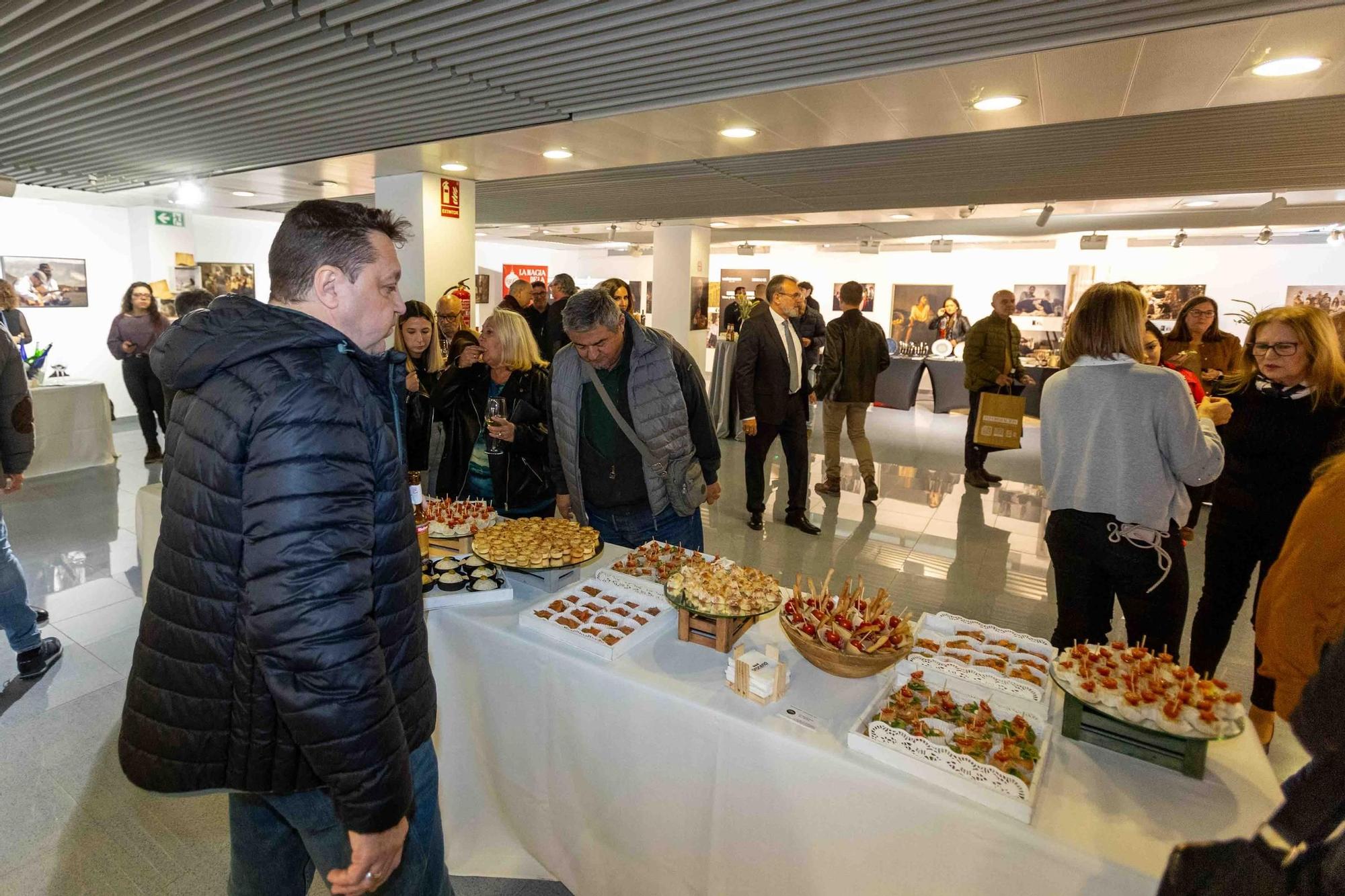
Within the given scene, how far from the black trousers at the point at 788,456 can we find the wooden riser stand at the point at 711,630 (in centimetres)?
349

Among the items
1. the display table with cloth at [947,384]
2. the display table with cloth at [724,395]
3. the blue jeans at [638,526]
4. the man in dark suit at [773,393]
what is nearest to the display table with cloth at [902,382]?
the display table with cloth at [947,384]

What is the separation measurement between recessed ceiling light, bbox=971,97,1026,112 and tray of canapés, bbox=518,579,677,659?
2946 mm

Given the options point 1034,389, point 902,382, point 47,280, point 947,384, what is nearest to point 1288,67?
point 1034,389

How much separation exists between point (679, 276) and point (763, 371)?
5.93 m

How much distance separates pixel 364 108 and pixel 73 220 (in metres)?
8.48

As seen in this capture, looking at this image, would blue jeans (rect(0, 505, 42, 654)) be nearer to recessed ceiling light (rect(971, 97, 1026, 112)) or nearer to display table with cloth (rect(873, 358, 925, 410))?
recessed ceiling light (rect(971, 97, 1026, 112))

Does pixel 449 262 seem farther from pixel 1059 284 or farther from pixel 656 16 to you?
pixel 1059 284

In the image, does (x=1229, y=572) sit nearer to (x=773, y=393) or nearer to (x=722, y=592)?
(x=722, y=592)

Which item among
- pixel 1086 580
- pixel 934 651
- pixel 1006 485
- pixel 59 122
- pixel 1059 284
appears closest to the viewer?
pixel 934 651

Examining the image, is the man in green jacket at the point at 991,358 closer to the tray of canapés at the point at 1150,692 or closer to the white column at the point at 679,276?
the white column at the point at 679,276

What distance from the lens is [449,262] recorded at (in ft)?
20.7

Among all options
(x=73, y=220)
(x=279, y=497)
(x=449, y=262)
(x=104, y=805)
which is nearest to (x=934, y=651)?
(x=279, y=497)

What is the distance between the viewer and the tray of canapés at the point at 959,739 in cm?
132

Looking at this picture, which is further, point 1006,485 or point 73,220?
point 73,220
